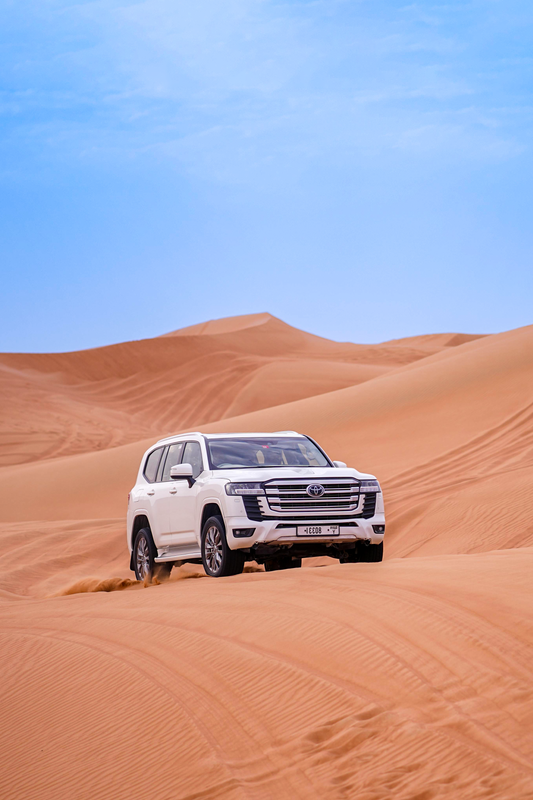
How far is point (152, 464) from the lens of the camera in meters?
12.3

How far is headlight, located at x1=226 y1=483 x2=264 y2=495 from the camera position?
31.7ft

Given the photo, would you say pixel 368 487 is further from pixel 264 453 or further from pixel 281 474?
pixel 264 453

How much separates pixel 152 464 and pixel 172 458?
2.22ft

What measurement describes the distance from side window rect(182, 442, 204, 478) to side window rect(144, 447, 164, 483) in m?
0.82

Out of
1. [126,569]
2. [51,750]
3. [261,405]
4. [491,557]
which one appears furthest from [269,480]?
[261,405]

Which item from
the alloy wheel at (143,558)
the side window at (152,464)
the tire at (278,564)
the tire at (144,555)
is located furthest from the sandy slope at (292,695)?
the side window at (152,464)

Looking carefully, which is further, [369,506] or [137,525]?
[137,525]

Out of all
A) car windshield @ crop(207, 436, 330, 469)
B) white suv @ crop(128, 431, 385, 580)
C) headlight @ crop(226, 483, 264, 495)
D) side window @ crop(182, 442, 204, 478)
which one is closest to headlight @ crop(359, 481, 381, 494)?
white suv @ crop(128, 431, 385, 580)

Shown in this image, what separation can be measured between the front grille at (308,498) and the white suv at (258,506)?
0.01 meters

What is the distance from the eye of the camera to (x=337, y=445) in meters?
25.0

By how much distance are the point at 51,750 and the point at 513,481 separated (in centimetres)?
1270

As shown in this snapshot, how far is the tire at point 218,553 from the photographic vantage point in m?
9.74

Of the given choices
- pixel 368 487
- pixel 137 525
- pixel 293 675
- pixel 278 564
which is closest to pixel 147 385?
pixel 137 525

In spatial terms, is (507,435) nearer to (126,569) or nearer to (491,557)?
(126,569)
